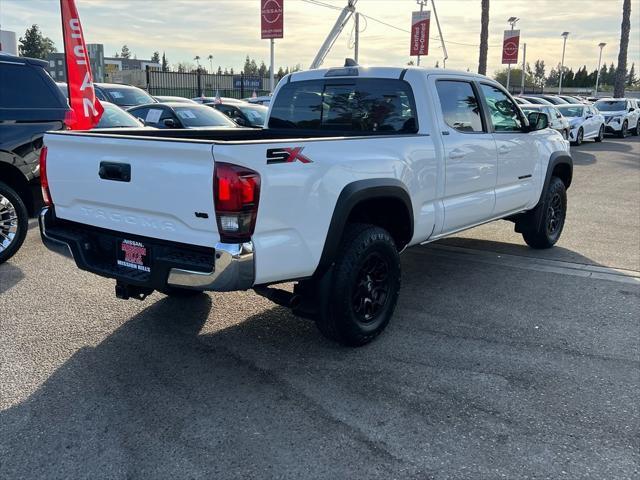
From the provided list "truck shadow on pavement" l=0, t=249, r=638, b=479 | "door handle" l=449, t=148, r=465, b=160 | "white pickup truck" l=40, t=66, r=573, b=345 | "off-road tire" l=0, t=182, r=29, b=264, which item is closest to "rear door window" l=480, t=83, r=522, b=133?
"white pickup truck" l=40, t=66, r=573, b=345

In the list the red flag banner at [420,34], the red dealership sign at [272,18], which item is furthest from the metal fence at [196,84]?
the red flag banner at [420,34]

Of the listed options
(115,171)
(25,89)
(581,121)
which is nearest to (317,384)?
(115,171)

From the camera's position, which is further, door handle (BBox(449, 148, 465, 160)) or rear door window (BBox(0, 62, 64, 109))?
rear door window (BBox(0, 62, 64, 109))

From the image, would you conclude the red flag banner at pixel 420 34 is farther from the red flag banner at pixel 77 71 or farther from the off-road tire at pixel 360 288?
the off-road tire at pixel 360 288

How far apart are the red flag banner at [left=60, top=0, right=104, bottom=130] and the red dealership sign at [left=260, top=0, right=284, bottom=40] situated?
1677 cm

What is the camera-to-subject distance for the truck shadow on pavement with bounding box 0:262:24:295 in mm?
5438

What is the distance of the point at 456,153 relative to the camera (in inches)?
196

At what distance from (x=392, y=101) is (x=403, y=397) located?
2.51m

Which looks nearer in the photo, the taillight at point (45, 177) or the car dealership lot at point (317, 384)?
the car dealership lot at point (317, 384)

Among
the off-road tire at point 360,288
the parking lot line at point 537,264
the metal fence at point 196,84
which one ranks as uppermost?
the metal fence at point 196,84

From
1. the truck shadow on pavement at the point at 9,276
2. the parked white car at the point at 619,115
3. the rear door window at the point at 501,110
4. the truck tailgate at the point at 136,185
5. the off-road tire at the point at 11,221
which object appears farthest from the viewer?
the parked white car at the point at 619,115

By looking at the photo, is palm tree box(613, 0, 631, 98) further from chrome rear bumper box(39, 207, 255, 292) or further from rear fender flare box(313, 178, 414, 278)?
chrome rear bumper box(39, 207, 255, 292)

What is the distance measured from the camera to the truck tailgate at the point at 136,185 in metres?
3.22

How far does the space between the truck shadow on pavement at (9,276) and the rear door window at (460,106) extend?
4140 millimetres
